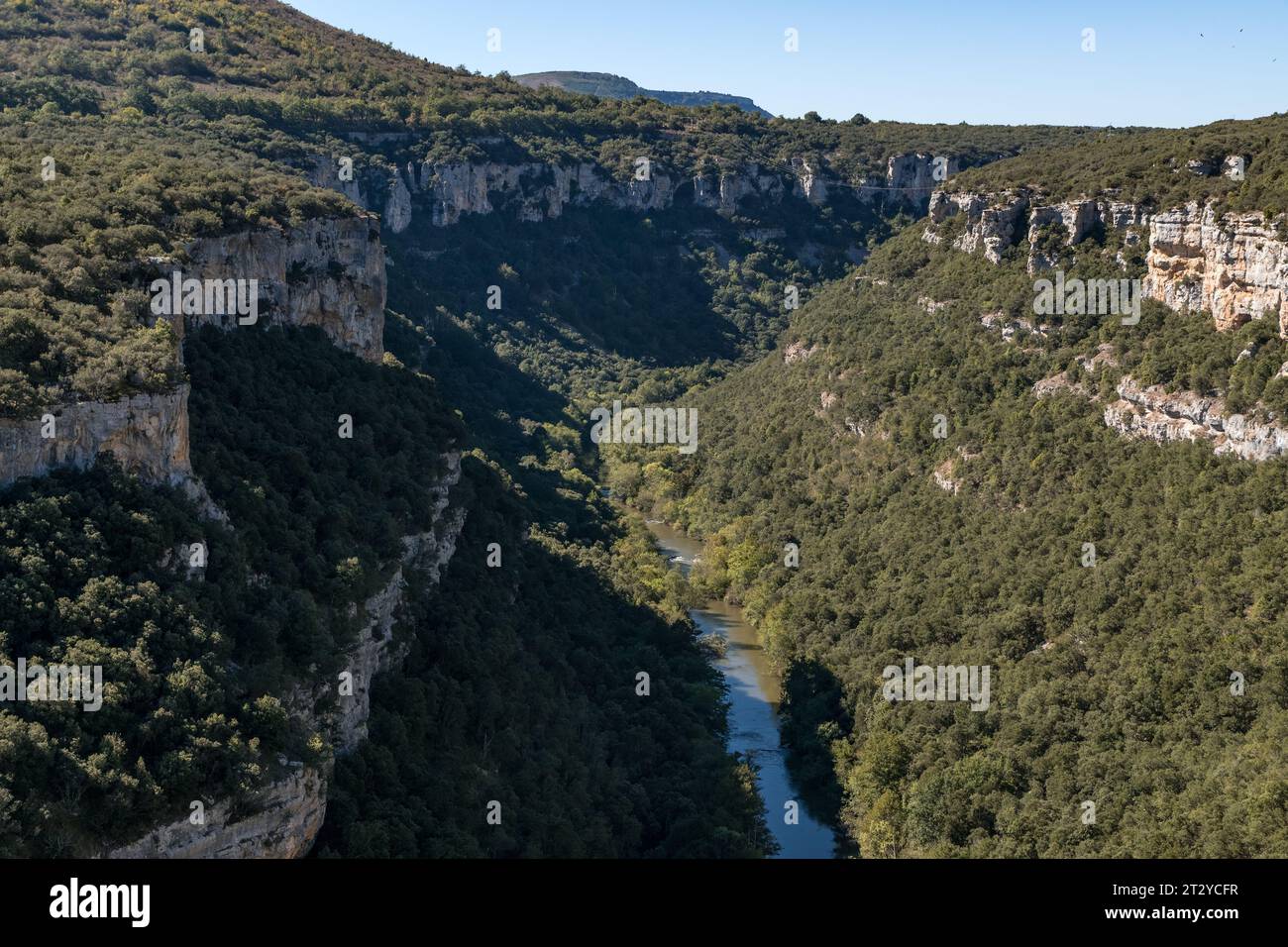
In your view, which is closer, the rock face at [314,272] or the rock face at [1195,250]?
the rock face at [314,272]

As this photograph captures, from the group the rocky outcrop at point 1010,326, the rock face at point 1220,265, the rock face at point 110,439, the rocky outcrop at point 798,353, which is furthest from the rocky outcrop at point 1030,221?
the rock face at point 110,439

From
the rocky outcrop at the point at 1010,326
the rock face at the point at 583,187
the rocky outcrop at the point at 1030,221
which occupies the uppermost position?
the rock face at the point at 583,187

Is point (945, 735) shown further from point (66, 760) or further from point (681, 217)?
point (681, 217)

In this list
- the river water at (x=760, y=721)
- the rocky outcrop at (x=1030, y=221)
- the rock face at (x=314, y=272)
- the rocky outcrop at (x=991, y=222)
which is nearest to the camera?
the rock face at (x=314, y=272)

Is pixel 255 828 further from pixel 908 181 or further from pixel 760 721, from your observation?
pixel 908 181

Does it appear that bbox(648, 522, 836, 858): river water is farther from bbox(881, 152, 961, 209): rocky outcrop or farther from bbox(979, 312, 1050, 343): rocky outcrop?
bbox(881, 152, 961, 209): rocky outcrop

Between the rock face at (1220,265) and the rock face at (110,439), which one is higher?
the rock face at (1220,265)

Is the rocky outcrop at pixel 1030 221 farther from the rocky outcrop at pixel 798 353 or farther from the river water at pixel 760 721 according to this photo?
the river water at pixel 760 721

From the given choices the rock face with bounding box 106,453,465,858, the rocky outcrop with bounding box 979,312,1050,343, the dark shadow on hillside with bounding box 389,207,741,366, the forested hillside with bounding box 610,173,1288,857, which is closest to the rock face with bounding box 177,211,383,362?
the rock face with bounding box 106,453,465,858

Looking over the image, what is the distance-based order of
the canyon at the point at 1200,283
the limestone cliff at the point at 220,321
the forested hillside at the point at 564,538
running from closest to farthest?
1. the forested hillside at the point at 564,538
2. the limestone cliff at the point at 220,321
3. the canyon at the point at 1200,283
